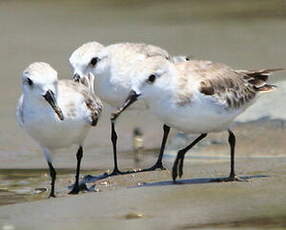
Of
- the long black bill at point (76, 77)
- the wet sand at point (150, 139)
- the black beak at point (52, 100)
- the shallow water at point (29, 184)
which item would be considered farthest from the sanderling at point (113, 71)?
the black beak at point (52, 100)

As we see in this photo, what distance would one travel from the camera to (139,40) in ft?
51.3

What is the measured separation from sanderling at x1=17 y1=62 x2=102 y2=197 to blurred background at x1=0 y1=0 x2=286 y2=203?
1.65m

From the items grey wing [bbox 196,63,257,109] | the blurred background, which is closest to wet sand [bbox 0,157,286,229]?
grey wing [bbox 196,63,257,109]

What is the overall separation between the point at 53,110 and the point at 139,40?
726 cm

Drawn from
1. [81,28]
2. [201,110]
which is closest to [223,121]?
[201,110]

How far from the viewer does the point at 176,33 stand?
16.1 metres

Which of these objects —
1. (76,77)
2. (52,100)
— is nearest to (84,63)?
(76,77)

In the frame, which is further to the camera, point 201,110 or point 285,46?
point 285,46

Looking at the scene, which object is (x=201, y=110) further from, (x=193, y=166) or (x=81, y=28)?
(x=81, y=28)

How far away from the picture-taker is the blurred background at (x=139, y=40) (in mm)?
10500

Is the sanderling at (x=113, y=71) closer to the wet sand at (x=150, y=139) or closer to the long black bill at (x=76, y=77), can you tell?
the long black bill at (x=76, y=77)

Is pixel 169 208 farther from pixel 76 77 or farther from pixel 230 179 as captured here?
pixel 76 77

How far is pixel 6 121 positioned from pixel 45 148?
3.48 meters

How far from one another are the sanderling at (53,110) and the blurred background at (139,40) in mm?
1647
